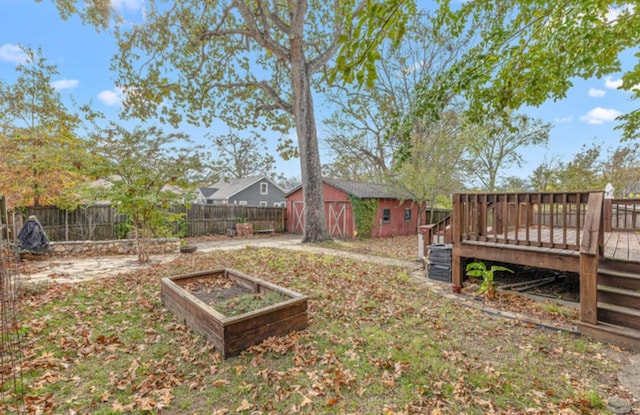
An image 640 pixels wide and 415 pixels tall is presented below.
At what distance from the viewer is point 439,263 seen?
5.75m

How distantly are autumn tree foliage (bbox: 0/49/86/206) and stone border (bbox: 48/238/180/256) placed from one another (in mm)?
1611

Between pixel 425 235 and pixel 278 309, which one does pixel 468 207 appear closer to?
pixel 425 235

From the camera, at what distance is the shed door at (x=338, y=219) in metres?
14.6

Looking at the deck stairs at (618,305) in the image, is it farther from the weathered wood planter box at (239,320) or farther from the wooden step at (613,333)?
the weathered wood planter box at (239,320)

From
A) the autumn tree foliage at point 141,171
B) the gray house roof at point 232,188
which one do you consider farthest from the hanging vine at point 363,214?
the gray house roof at point 232,188

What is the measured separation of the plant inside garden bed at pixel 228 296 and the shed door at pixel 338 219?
10154mm

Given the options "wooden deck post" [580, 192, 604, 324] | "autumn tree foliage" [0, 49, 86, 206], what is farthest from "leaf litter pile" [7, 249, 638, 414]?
"autumn tree foliage" [0, 49, 86, 206]

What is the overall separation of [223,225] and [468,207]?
1296 cm

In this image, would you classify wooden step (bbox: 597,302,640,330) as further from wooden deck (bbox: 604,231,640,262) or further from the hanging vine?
the hanging vine

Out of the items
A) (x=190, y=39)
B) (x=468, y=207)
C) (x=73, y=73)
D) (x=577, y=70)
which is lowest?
(x=468, y=207)

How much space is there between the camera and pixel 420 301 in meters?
4.59

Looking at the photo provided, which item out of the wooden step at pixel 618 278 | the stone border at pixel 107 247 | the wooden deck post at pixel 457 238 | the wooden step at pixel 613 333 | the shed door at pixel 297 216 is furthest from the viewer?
the shed door at pixel 297 216

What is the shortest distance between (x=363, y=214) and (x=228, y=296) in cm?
1067

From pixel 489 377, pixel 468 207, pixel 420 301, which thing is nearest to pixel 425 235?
pixel 468 207
